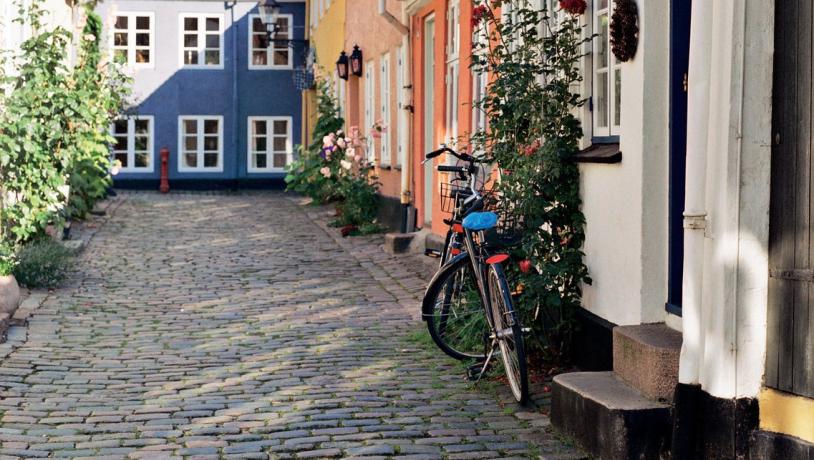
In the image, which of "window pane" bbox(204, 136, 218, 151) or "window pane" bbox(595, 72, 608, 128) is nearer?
"window pane" bbox(595, 72, 608, 128)

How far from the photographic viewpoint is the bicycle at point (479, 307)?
6754mm

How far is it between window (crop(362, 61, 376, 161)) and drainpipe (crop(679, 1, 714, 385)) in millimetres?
14988

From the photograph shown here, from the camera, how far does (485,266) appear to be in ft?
24.0

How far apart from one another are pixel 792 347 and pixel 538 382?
259cm

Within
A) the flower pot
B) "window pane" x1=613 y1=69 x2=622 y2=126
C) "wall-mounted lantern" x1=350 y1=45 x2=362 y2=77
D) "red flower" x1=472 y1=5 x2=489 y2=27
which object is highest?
"wall-mounted lantern" x1=350 y1=45 x2=362 y2=77

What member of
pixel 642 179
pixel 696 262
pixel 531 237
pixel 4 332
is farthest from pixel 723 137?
pixel 4 332

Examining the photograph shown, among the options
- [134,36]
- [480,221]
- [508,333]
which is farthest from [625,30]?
[134,36]

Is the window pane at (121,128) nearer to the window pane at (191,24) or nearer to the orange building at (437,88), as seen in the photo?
the window pane at (191,24)

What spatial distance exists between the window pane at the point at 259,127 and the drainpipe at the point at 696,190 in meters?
30.4

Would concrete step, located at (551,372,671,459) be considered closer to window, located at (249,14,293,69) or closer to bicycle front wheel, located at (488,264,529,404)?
bicycle front wheel, located at (488,264,529,404)

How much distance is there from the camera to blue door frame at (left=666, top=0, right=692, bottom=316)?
6.18 meters

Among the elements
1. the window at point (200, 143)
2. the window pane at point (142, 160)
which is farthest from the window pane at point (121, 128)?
the window at point (200, 143)

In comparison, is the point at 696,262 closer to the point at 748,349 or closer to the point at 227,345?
the point at 748,349

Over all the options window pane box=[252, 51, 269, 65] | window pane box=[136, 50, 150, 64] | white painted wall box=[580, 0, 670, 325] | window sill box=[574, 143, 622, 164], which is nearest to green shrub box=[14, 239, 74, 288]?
window sill box=[574, 143, 622, 164]
